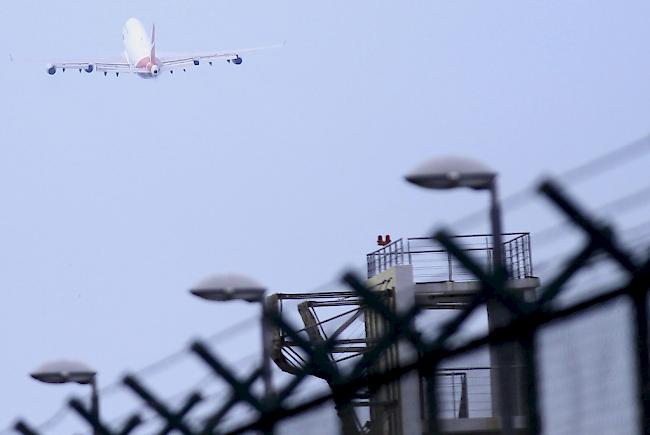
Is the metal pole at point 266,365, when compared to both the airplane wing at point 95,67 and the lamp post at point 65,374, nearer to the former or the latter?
the lamp post at point 65,374

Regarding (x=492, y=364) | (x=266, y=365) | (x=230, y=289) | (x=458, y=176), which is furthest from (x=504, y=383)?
(x=230, y=289)

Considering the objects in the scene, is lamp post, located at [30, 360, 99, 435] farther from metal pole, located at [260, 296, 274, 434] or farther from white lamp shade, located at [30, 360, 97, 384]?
metal pole, located at [260, 296, 274, 434]

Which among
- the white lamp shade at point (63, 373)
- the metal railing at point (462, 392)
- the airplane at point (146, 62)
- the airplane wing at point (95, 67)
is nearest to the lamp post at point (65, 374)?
the white lamp shade at point (63, 373)

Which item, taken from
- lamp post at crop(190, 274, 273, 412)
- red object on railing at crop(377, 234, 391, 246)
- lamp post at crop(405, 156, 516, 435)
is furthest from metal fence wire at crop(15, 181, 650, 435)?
red object on railing at crop(377, 234, 391, 246)

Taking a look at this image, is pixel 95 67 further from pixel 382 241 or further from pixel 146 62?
pixel 382 241

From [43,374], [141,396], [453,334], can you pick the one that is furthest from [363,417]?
[43,374]

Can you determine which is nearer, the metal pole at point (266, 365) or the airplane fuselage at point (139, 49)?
the metal pole at point (266, 365)

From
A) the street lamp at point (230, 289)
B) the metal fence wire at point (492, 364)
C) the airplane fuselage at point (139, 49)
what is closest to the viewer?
the metal fence wire at point (492, 364)

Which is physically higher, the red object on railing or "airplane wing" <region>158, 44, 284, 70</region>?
"airplane wing" <region>158, 44, 284, 70</region>
